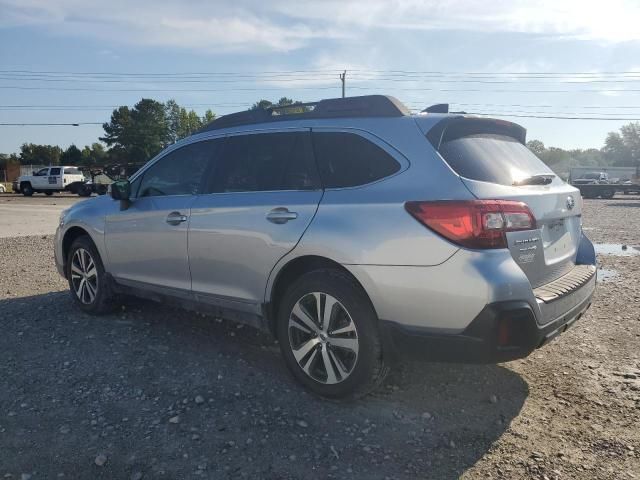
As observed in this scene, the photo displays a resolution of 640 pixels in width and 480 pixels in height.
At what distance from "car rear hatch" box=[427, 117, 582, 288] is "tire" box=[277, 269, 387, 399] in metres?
0.93

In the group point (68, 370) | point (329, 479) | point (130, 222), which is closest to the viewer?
point (329, 479)

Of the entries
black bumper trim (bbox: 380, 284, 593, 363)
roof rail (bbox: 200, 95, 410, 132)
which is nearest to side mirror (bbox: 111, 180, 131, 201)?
roof rail (bbox: 200, 95, 410, 132)

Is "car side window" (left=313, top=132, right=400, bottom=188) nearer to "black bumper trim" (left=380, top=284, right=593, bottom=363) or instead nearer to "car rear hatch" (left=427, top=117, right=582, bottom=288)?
"car rear hatch" (left=427, top=117, right=582, bottom=288)

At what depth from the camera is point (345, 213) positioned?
332 cm

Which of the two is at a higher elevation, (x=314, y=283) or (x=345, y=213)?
(x=345, y=213)

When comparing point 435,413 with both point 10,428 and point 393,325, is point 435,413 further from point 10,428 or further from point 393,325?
point 10,428

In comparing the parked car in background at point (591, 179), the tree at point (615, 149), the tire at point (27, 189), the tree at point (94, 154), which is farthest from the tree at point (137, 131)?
the tree at point (615, 149)

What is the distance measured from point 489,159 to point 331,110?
112 centimetres

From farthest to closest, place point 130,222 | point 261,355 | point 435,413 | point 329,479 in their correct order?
1. point 130,222
2. point 261,355
3. point 435,413
4. point 329,479

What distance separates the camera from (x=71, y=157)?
3802 inches

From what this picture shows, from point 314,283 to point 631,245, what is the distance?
954 cm

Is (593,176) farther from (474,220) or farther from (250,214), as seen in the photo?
(474,220)

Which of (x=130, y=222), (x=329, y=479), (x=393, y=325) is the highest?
(x=130, y=222)

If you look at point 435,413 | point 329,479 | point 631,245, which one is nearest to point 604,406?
point 435,413
